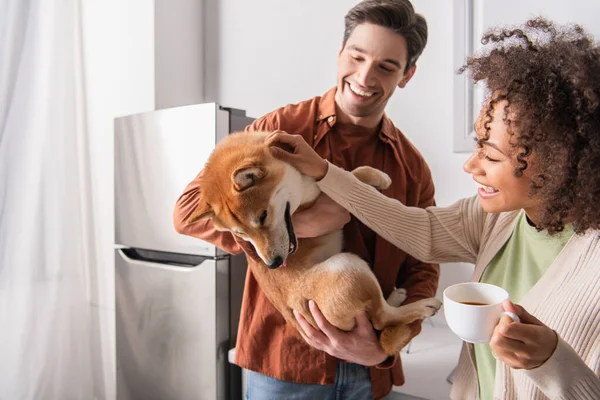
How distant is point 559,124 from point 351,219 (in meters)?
0.64

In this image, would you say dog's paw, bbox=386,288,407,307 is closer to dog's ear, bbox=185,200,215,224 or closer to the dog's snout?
the dog's snout

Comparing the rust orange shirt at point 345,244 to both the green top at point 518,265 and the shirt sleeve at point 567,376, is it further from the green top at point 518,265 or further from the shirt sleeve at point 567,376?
the shirt sleeve at point 567,376

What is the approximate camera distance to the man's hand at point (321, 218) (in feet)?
4.14

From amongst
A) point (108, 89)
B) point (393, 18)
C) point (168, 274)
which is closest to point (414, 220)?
point (393, 18)

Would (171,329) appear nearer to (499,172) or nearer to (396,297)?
(396,297)

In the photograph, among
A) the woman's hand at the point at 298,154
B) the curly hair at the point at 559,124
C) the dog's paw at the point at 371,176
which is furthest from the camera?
the dog's paw at the point at 371,176

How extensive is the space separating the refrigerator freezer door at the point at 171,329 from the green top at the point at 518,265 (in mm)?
1398

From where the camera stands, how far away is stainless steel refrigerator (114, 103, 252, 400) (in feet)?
7.17

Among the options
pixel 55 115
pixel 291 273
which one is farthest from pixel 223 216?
pixel 55 115

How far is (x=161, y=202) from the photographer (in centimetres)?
235

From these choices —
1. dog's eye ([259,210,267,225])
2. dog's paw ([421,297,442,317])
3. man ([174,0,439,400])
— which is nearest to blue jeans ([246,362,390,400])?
man ([174,0,439,400])

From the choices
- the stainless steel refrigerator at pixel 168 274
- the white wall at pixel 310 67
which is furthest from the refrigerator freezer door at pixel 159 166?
the white wall at pixel 310 67

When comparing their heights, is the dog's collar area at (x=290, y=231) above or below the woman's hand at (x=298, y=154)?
below

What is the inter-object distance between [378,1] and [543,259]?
0.86 metres
